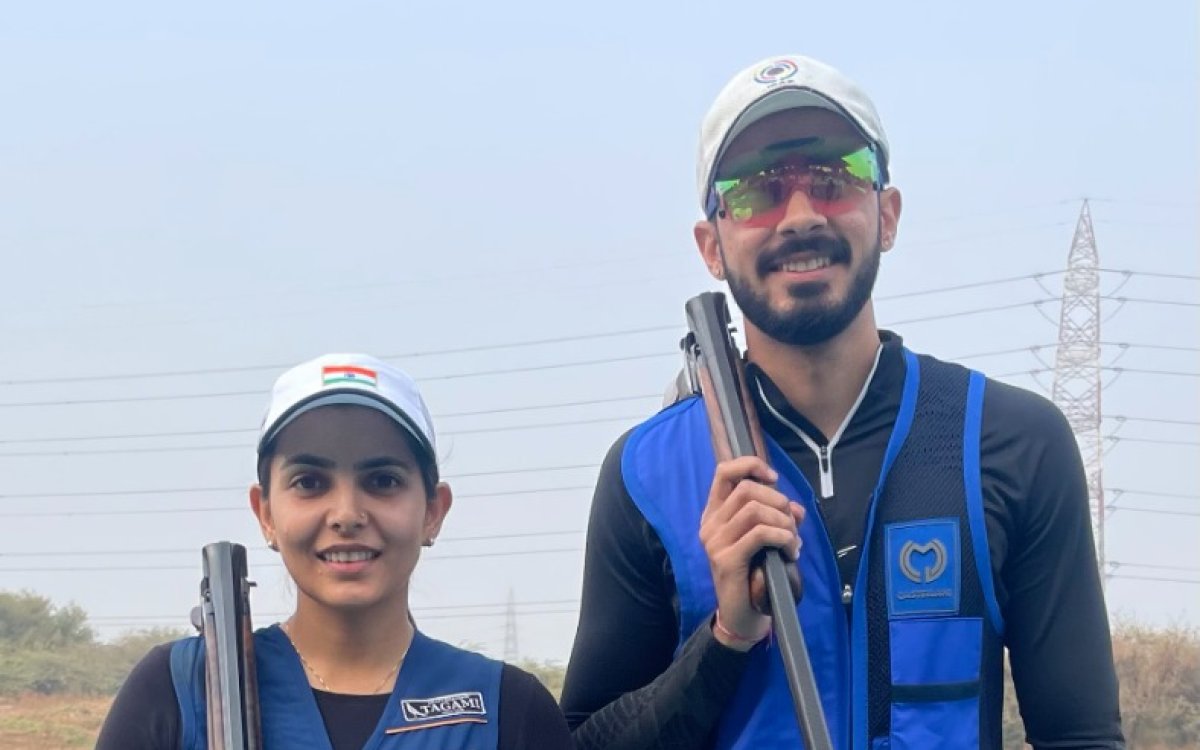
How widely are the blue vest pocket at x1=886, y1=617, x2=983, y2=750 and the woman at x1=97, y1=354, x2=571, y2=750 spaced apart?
25.9 inches

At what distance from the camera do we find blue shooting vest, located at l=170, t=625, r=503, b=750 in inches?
121

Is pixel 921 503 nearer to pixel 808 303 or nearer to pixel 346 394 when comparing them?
pixel 808 303

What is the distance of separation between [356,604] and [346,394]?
0.42 metres

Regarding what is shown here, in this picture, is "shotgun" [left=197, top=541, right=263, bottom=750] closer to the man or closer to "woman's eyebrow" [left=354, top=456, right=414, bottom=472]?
"woman's eyebrow" [left=354, top=456, right=414, bottom=472]

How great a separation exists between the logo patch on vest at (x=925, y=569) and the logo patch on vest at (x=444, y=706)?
83 cm

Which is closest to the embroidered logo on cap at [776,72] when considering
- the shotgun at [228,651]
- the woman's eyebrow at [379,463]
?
the woman's eyebrow at [379,463]

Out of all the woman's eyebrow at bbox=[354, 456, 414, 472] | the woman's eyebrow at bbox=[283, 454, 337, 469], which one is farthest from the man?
the woman's eyebrow at bbox=[283, 454, 337, 469]

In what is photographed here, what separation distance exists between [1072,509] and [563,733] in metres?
1.11

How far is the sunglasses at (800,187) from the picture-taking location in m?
3.43

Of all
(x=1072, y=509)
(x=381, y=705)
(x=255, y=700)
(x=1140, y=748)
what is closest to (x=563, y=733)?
(x=381, y=705)

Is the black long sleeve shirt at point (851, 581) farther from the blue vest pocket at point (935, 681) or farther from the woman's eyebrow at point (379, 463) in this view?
the woman's eyebrow at point (379, 463)

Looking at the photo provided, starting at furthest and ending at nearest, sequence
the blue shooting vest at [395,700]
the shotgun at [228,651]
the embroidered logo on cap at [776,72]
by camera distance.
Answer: the embroidered logo on cap at [776,72] → the blue shooting vest at [395,700] → the shotgun at [228,651]

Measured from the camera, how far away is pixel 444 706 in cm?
318

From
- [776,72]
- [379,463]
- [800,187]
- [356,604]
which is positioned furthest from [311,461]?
[776,72]
